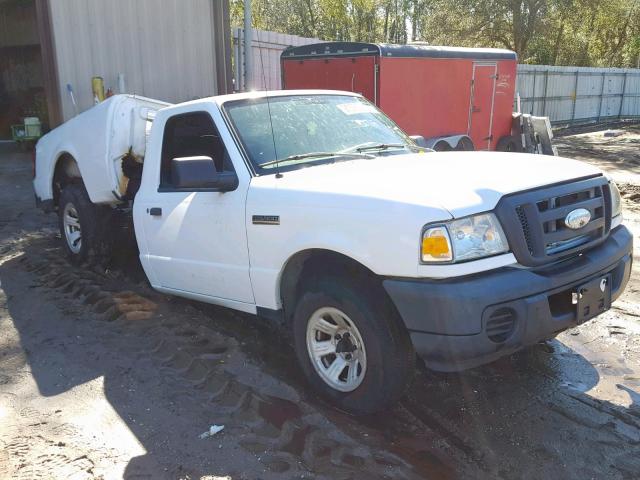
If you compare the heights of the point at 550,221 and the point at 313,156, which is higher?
the point at 313,156

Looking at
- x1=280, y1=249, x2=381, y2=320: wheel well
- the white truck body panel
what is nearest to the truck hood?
x1=280, y1=249, x2=381, y2=320: wheel well

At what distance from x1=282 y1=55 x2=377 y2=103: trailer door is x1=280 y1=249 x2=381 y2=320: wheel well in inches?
288

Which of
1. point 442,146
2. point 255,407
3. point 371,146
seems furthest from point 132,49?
point 255,407

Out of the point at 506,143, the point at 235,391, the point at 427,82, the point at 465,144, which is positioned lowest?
the point at 235,391

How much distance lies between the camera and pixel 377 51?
10312 millimetres

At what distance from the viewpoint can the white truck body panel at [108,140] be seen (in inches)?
230

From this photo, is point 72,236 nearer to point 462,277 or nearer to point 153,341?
point 153,341

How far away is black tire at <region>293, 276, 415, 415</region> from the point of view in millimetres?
3207

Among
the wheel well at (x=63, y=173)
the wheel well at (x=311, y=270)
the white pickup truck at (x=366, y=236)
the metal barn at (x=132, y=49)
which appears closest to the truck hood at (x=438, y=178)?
the white pickup truck at (x=366, y=236)

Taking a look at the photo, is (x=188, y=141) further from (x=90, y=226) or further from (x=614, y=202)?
(x=614, y=202)

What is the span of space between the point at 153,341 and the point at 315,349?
1574 millimetres

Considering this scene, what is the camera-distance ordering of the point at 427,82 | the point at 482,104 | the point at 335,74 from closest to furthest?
1. the point at 335,74
2. the point at 427,82
3. the point at 482,104

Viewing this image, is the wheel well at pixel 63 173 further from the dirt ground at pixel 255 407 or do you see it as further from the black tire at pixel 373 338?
the black tire at pixel 373 338

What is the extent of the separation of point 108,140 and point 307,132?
2522 millimetres
